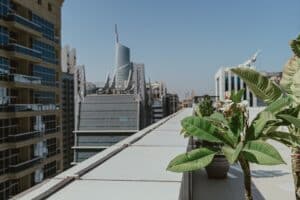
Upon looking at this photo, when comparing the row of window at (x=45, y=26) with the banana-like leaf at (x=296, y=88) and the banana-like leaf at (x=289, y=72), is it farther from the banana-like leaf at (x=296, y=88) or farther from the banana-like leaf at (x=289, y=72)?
the banana-like leaf at (x=296, y=88)

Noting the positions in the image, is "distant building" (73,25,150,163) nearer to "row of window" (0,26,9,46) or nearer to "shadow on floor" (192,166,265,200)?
"row of window" (0,26,9,46)

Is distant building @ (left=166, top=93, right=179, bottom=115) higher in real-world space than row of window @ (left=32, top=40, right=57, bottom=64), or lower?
lower

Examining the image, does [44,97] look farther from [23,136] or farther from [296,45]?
[296,45]

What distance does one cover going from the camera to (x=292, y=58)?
3.36m

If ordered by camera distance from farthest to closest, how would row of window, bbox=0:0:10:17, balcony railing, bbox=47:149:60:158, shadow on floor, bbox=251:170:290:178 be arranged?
balcony railing, bbox=47:149:60:158 → row of window, bbox=0:0:10:17 → shadow on floor, bbox=251:170:290:178

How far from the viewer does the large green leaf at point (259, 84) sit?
112 inches

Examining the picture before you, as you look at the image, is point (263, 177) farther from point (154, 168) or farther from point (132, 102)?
point (132, 102)

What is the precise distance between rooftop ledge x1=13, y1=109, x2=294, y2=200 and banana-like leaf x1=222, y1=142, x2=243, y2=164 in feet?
1.25

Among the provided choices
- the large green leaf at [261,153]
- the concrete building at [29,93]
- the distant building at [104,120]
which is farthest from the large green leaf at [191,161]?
the distant building at [104,120]

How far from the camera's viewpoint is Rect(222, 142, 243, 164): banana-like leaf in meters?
2.31

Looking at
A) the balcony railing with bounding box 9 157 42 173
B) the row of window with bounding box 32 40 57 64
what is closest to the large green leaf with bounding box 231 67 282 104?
the balcony railing with bounding box 9 157 42 173

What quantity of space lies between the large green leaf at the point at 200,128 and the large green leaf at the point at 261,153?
9.8 inches

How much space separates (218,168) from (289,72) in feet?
7.72

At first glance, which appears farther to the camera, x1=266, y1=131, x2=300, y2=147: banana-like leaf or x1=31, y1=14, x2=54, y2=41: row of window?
x1=31, y1=14, x2=54, y2=41: row of window
